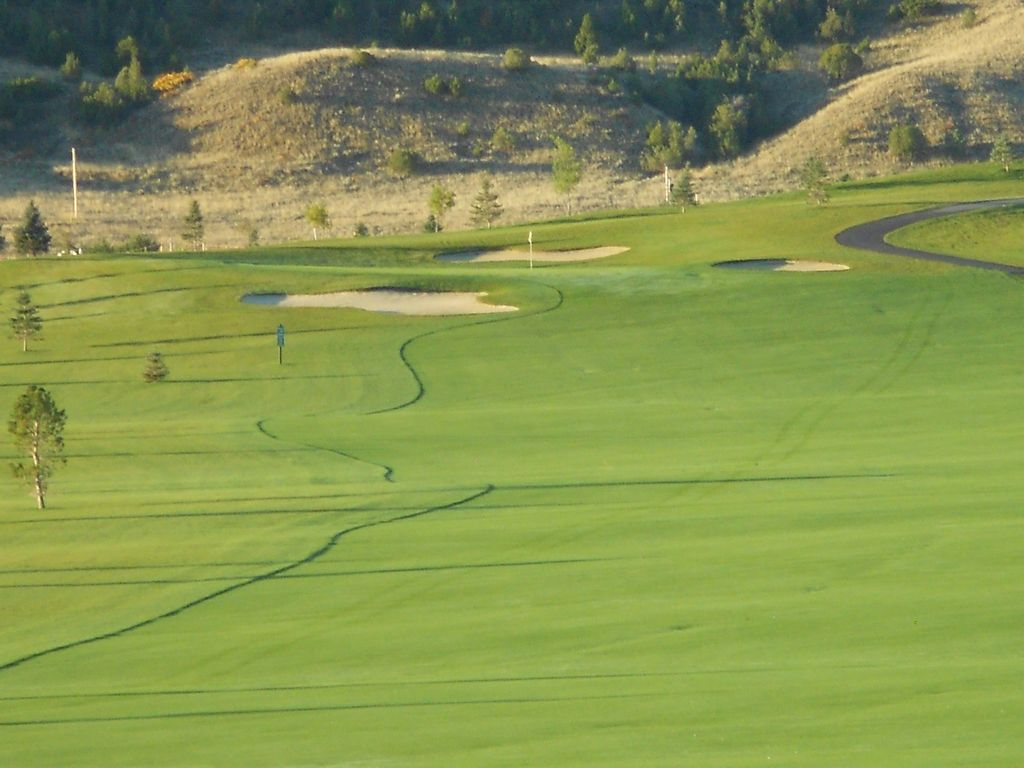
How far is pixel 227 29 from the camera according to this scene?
12794 centimetres

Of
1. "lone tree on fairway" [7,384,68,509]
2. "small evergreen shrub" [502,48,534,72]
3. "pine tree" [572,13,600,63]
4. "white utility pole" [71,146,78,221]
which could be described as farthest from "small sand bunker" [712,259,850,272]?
"pine tree" [572,13,600,63]

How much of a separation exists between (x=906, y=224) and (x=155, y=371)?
1255 inches

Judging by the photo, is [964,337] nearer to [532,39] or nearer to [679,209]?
[679,209]

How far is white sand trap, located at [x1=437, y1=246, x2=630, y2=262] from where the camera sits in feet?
215

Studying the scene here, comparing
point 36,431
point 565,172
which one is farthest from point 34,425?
point 565,172

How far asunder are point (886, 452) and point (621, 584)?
1210cm

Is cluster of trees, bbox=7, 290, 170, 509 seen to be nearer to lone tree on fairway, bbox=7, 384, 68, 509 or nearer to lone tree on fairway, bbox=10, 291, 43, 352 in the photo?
lone tree on fairway, bbox=7, 384, 68, 509

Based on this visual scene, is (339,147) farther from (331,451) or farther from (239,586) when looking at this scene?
(239,586)

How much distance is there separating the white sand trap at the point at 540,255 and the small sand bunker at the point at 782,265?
6.73m

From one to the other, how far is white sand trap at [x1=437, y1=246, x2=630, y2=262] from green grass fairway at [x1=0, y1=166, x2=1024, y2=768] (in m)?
11.0

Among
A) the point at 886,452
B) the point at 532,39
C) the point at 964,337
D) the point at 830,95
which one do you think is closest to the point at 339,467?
the point at 886,452

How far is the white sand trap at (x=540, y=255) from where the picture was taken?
65438 millimetres

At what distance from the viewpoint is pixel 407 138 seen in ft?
352

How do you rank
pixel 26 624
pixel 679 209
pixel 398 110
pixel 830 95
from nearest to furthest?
pixel 26 624
pixel 679 209
pixel 398 110
pixel 830 95
